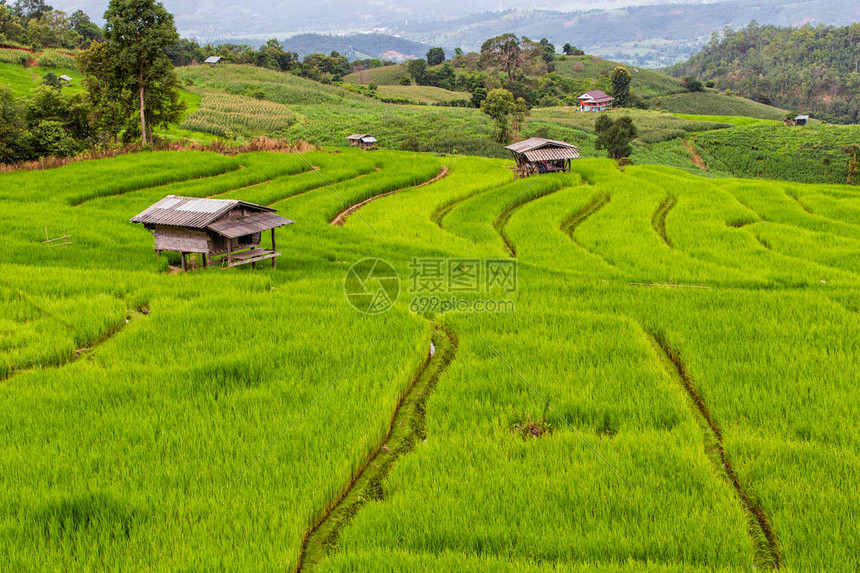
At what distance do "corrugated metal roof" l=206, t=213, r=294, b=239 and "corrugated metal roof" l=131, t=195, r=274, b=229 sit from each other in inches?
8.1

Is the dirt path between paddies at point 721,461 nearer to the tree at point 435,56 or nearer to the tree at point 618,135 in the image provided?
the tree at point 618,135

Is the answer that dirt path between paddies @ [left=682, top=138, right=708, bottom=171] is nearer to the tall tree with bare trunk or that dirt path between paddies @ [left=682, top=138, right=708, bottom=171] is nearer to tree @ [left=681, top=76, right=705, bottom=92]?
the tall tree with bare trunk

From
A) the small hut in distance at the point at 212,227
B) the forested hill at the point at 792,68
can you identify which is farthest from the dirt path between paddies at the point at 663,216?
the forested hill at the point at 792,68

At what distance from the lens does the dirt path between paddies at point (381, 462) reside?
5.63 meters

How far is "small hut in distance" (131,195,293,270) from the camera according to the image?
45.8 ft

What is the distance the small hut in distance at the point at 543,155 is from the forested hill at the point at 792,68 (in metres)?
92.7

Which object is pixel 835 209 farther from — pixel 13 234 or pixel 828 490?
pixel 13 234

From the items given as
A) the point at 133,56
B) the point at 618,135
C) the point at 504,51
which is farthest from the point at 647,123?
the point at 133,56

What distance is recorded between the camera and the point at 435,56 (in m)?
118

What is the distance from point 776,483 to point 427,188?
2187 cm

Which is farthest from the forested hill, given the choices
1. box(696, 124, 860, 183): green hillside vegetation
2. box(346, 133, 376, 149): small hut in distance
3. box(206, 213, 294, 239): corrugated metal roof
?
box(206, 213, 294, 239): corrugated metal roof

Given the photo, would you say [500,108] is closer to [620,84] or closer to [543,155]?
[543,155]

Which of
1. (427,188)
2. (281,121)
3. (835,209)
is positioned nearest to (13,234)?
(427,188)

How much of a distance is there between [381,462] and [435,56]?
120965mm
